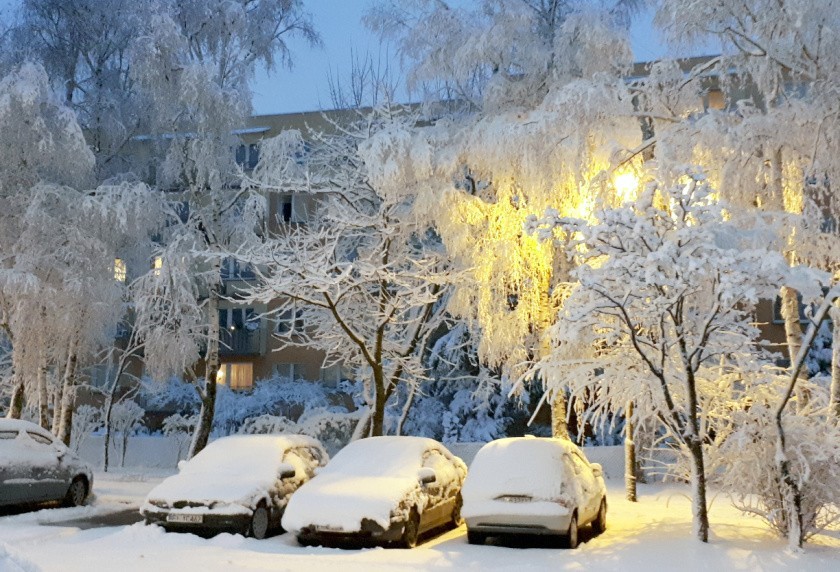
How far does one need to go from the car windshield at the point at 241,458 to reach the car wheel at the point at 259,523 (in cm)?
60

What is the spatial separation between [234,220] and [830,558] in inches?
663

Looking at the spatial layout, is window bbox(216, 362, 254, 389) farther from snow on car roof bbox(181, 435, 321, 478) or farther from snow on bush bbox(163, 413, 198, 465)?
snow on car roof bbox(181, 435, 321, 478)

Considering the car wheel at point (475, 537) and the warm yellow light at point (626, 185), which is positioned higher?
the warm yellow light at point (626, 185)

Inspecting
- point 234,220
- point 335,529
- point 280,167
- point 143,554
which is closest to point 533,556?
point 335,529

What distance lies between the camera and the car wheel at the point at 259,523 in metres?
12.3

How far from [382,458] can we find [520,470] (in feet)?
7.24

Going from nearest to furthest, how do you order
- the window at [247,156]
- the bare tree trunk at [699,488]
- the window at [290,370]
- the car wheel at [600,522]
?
the bare tree trunk at [699,488] → the car wheel at [600,522] → the window at [247,156] → the window at [290,370]

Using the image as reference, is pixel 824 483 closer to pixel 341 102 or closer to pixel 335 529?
pixel 335 529

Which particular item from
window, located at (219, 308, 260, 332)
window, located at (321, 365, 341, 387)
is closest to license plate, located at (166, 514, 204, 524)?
window, located at (321, 365, 341, 387)

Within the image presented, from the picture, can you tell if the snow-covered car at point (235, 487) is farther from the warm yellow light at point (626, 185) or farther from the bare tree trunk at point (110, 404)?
the bare tree trunk at point (110, 404)


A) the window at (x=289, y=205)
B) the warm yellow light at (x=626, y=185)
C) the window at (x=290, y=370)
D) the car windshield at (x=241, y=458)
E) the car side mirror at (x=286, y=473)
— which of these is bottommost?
the car side mirror at (x=286, y=473)

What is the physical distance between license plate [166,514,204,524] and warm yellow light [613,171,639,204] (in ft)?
26.8

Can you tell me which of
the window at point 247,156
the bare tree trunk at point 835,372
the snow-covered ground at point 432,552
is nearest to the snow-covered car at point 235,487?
the snow-covered ground at point 432,552

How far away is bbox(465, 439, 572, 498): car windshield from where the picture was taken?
461 inches
